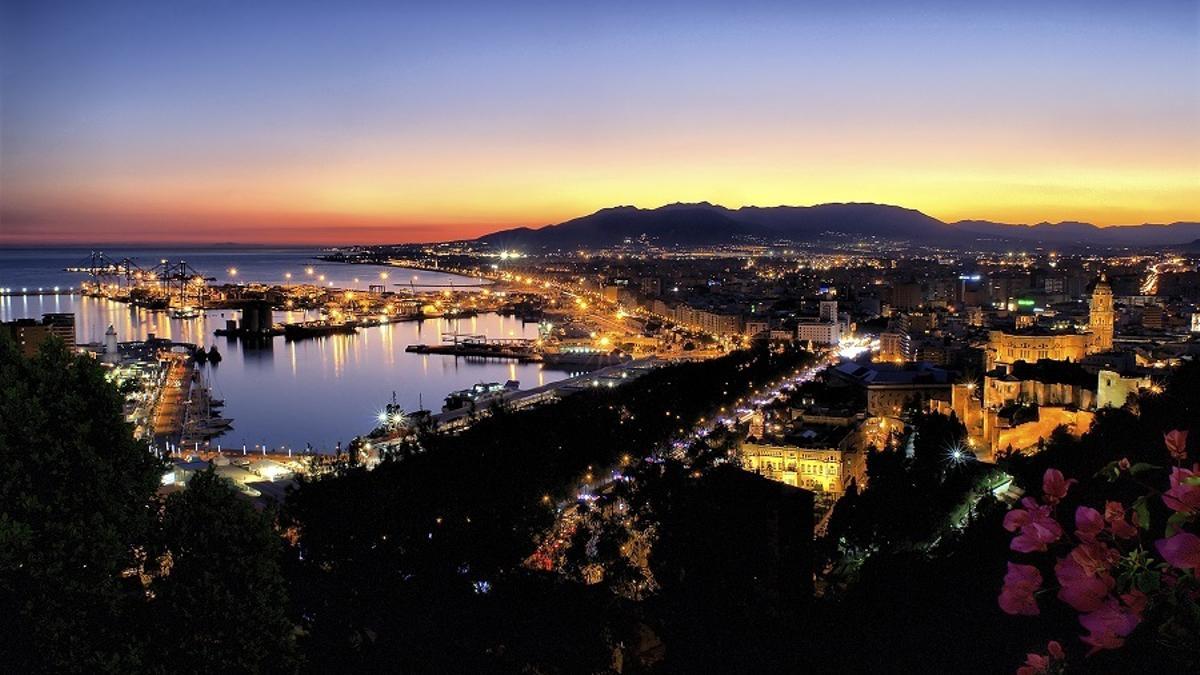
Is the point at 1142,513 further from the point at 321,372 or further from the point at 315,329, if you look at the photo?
the point at 315,329

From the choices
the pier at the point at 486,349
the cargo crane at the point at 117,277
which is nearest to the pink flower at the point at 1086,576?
the pier at the point at 486,349

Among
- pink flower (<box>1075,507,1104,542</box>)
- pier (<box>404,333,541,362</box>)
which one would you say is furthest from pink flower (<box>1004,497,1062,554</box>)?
pier (<box>404,333,541,362</box>)

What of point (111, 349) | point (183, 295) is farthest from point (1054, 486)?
point (183, 295)

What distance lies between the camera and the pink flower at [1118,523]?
2.31 ft

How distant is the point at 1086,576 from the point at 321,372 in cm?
1780

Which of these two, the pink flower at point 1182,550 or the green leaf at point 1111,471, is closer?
the pink flower at point 1182,550

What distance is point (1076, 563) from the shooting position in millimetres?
683

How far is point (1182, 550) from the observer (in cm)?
61

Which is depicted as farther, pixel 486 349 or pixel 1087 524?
pixel 486 349

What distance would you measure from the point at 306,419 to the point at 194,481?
11310 millimetres

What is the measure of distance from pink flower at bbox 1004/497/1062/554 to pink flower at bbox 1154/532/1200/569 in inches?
2.8

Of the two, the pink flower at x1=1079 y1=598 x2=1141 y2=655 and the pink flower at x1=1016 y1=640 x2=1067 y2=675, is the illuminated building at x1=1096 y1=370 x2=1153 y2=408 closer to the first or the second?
the pink flower at x1=1016 y1=640 x2=1067 y2=675

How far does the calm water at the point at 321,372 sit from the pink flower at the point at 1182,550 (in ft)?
38.5

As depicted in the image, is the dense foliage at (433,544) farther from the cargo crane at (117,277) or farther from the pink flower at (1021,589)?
the cargo crane at (117,277)
